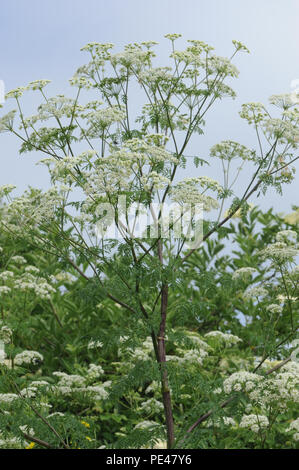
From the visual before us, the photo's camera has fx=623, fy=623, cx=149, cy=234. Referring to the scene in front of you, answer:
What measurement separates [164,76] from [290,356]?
234cm

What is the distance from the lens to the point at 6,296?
832 centimetres

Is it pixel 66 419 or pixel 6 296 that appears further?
pixel 6 296

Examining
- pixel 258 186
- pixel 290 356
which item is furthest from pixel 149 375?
pixel 258 186

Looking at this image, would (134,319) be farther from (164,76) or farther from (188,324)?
(188,324)
